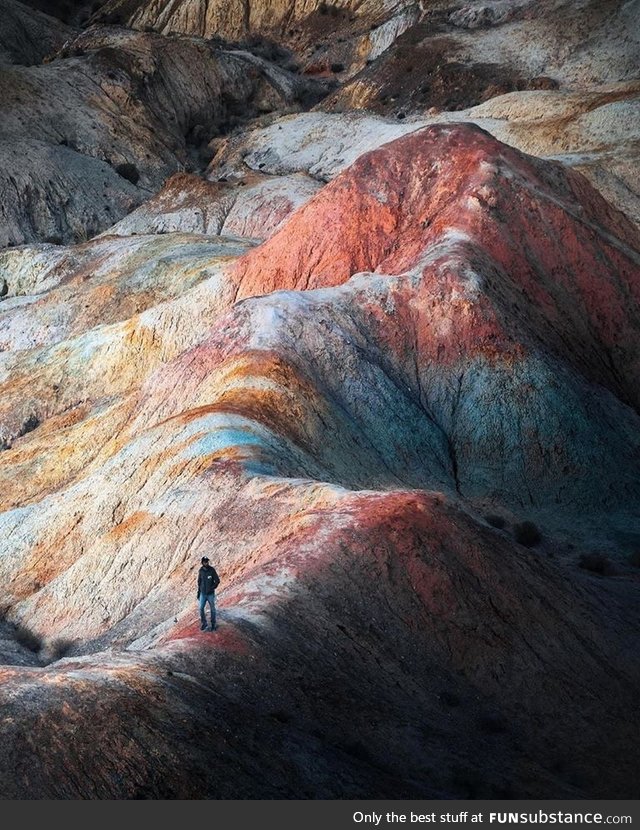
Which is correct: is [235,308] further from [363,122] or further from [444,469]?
[363,122]

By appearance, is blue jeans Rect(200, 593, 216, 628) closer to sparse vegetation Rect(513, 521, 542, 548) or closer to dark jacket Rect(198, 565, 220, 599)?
Answer: dark jacket Rect(198, 565, 220, 599)

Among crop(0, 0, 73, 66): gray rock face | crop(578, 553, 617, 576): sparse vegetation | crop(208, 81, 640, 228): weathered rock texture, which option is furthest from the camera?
crop(0, 0, 73, 66): gray rock face

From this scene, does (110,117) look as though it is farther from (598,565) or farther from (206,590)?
(206,590)

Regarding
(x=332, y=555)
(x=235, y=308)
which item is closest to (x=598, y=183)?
(x=235, y=308)

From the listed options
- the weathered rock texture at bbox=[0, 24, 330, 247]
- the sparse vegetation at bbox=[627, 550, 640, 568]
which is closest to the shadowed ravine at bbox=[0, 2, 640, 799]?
the sparse vegetation at bbox=[627, 550, 640, 568]

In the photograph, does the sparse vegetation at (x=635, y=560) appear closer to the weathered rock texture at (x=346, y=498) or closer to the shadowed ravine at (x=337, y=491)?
the shadowed ravine at (x=337, y=491)
